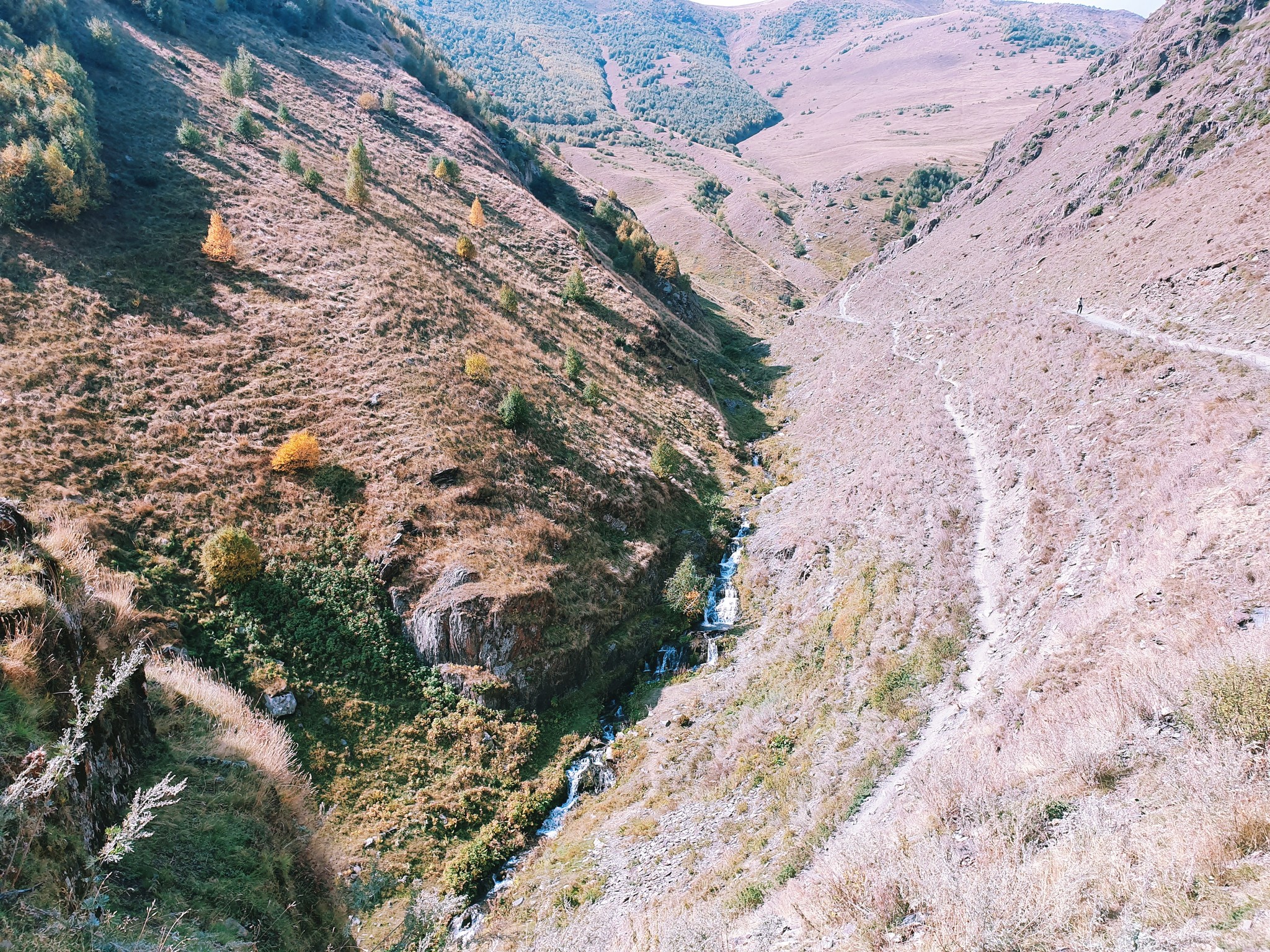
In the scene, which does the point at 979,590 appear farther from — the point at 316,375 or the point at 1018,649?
the point at 316,375

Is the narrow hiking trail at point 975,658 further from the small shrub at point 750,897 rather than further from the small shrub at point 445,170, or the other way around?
the small shrub at point 445,170

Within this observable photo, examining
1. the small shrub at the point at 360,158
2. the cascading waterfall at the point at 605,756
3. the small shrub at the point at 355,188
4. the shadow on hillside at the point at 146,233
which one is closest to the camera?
the cascading waterfall at the point at 605,756

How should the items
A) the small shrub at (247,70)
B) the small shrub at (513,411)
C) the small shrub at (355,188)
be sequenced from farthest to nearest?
1. the small shrub at (247,70)
2. the small shrub at (355,188)
3. the small shrub at (513,411)

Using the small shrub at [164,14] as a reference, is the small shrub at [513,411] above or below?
below

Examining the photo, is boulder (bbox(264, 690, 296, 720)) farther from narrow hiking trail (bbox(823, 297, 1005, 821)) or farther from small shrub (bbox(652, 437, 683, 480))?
small shrub (bbox(652, 437, 683, 480))

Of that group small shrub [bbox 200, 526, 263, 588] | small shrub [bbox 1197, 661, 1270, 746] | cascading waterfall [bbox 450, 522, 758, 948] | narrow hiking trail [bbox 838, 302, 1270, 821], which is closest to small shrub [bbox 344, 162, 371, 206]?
small shrub [bbox 200, 526, 263, 588]

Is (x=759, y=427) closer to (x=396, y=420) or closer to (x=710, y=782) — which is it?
(x=396, y=420)

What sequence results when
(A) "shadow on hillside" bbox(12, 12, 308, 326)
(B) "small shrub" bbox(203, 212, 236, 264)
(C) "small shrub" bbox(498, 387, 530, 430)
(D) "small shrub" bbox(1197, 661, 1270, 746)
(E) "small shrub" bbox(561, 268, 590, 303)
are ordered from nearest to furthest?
(D) "small shrub" bbox(1197, 661, 1270, 746), (A) "shadow on hillside" bbox(12, 12, 308, 326), (C) "small shrub" bbox(498, 387, 530, 430), (B) "small shrub" bbox(203, 212, 236, 264), (E) "small shrub" bbox(561, 268, 590, 303)

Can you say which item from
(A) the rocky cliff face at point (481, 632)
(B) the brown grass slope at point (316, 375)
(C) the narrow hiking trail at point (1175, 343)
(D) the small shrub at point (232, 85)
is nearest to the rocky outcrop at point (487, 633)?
(A) the rocky cliff face at point (481, 632)
